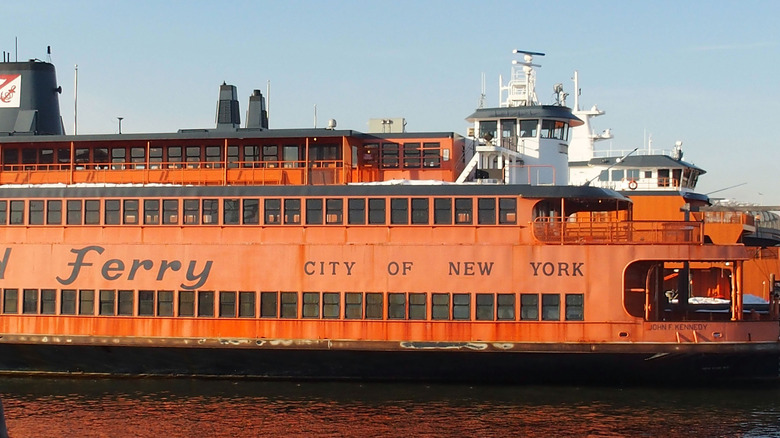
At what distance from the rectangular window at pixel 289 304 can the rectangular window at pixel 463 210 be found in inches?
196

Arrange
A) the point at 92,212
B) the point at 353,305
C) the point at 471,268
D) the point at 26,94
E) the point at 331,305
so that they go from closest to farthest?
the point at 471,268 < the point at 353,305 < the point at 331,305 < the point at 92,212 < the point at 26,94

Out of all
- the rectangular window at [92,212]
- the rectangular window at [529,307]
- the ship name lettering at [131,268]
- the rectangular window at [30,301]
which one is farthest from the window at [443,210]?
the rectangular window at [30,301]

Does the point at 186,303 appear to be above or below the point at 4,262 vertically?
below

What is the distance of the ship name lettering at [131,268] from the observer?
27328 mm

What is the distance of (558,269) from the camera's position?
2577cm

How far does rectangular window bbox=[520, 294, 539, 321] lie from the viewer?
2569 centimetres

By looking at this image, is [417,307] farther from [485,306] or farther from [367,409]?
[367,409]

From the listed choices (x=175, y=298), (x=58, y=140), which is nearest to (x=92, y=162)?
(x=58, y=140)

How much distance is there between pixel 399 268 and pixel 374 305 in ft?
4.00

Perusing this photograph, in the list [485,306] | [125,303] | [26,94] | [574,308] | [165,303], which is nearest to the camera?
[574,308]

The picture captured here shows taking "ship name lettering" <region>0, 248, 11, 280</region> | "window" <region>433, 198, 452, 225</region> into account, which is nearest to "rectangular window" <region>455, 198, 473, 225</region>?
"window" <region>433, 198, 452, 225</region>

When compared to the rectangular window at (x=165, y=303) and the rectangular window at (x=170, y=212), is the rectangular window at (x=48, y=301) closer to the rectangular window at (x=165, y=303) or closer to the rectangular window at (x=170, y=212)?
the rectangular window at (x=165, y=303)

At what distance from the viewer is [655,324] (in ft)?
82.4

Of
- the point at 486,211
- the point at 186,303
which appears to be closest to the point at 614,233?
the point at 486,211
